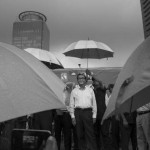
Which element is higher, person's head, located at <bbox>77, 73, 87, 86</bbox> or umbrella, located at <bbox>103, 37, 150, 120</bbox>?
person's head, located at <bbox>77, 73, 87, 86</bbox>

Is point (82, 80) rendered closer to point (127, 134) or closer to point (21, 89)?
point (127, 134)

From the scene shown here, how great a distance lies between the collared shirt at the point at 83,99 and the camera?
5188 mm

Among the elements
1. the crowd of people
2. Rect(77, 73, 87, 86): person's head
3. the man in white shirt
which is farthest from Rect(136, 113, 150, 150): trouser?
Rect(77, 73, 87, 86): person's head

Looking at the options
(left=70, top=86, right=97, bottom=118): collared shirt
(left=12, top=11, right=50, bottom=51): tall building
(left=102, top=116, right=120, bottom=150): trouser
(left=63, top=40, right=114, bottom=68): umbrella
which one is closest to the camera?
(left=70, top=86, right=97, bottom=118): collared shirt

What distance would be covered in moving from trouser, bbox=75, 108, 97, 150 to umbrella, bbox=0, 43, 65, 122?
317 cm

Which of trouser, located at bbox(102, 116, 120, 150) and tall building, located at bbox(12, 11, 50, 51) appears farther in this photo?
tall building, located at bbox(12, 11, 50, 51)

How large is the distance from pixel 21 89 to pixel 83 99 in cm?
346

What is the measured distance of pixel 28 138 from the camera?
1.90m

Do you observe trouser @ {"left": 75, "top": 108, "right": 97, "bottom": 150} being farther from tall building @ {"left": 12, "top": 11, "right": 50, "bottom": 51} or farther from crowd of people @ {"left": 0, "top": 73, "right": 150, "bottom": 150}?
tall building @ {"left": 12, "top": 11, "right": 50, "bottom": 51}

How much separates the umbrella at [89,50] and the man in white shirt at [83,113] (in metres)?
2.60

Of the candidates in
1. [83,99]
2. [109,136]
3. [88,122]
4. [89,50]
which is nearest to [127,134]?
[109,136]

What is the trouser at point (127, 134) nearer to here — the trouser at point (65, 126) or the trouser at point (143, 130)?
the trouser at point (143, 130)

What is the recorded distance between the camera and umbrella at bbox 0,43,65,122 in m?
1.71

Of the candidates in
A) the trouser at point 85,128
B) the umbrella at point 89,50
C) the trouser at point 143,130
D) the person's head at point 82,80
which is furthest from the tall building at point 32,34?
the trouser at point 143,130
